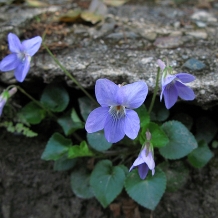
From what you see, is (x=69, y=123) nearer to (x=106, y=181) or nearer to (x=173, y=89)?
(x=106, y=181)

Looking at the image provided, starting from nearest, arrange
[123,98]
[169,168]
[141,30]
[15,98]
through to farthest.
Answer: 1. [123,98]
2. [169,168]
3. [15,98]
4. [141,30]

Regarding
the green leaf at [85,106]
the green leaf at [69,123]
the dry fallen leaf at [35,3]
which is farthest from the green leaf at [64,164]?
the dry fallen leaf at [35,3]

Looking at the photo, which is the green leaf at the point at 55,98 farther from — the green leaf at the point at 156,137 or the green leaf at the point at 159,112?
the green leaf at the point at 156,137

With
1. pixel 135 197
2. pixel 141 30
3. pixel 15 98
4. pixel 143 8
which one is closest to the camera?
pixel 135 197

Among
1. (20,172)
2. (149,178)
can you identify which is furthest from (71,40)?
(149,178)

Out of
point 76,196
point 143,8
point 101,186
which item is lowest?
point 76,196

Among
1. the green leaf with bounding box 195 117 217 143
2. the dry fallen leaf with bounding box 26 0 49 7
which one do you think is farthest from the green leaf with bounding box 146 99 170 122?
the dry fallen leaf with bounding box 26 0 49 7

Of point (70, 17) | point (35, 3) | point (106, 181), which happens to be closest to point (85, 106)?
point (106, 181)

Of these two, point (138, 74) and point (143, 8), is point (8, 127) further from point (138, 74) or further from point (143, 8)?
point (143, 8)
